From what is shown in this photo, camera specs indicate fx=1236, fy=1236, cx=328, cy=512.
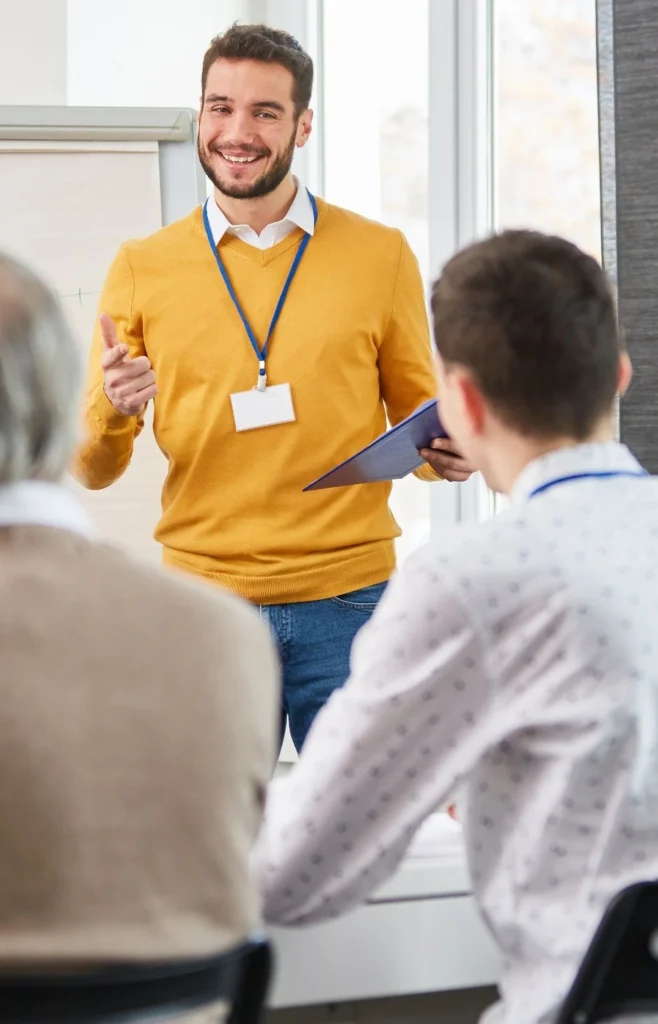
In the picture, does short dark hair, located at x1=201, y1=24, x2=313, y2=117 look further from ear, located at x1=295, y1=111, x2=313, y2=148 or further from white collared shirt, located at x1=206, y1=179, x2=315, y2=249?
white collared shirt, located at x1=206, y1=179, x2=315, y2=249

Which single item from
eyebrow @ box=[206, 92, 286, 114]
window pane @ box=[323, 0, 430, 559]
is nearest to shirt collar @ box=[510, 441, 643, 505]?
eyebrow @ box=[206, 92, 286, 114]

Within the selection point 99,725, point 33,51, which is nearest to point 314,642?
point 99,725

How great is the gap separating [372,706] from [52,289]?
17.6 inches

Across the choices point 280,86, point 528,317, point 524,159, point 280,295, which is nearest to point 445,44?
point 524,159

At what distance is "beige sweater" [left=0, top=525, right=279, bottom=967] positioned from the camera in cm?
91

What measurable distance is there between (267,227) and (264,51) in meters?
0.35

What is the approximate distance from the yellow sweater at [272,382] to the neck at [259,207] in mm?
55

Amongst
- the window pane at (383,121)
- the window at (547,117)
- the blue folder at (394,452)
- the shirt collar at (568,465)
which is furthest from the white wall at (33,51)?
the shirt collar at (568,465)

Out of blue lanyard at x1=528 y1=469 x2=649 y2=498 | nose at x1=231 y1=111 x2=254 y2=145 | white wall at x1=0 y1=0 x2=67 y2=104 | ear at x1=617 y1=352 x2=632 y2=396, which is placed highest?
white wall at x1=0 y1=0 x2=67 y2=104

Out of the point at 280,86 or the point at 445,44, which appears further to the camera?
the point at 445,44

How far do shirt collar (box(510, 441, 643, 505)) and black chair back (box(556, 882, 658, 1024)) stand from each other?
0.37 meters

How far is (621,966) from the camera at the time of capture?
1004 mm

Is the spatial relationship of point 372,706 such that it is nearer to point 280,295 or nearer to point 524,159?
point 280,295

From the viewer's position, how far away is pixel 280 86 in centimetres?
245
